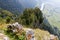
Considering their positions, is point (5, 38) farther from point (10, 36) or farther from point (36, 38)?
point (36, 38)

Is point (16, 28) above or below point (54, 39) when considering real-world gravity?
above

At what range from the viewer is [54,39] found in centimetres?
2269

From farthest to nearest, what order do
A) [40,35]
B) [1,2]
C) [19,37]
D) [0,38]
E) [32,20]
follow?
[1,2] < [32,20] < [40,35] < [19,37] < [0,38]

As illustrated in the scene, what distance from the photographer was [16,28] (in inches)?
693

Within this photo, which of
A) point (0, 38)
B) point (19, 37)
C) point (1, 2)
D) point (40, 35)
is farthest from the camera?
point (1, 2)

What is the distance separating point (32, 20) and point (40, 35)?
1991 centimetres

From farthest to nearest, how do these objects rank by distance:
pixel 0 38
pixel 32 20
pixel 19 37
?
pixel 32 20 → pixel 19 37 → pixel 0 38

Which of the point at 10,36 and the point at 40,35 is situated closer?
the point at 10,36

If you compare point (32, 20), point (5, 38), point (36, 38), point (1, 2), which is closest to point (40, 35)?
point (36, 38)

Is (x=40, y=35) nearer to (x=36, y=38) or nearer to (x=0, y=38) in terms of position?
(x=36, y=38)

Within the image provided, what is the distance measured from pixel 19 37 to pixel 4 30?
201cm

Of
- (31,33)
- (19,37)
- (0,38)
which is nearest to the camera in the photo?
(0,38)

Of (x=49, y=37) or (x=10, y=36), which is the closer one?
(x=10, y=36)

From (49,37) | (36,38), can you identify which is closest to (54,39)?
(49,37)
